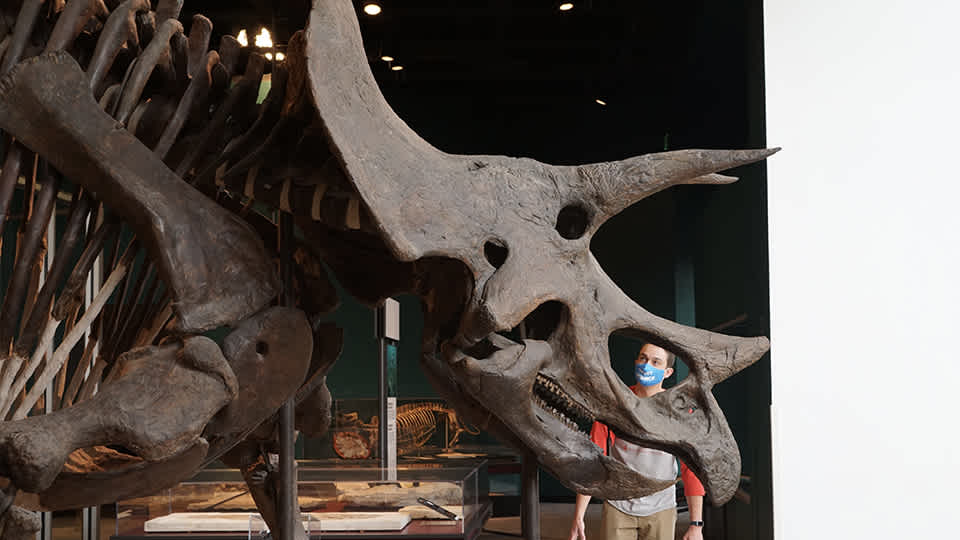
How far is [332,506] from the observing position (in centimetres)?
333

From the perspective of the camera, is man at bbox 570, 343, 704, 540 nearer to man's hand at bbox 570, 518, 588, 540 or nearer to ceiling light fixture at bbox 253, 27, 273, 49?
man's hand at bbox 570, 518, 588, 540

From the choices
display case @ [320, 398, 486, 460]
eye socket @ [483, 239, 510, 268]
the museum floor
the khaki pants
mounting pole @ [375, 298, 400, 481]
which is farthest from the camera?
the museum floor

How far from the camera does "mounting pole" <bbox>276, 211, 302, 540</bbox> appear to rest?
1925 mm

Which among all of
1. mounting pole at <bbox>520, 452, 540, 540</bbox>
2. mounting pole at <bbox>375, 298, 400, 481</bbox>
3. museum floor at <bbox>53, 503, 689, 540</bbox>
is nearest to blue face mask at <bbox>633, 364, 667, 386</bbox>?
mounting pole at <bbox>375, 298, 400, 481</bbox>

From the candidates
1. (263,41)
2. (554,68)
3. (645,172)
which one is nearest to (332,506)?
(645,172)

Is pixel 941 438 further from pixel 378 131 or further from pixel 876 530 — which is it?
pixel 378 131

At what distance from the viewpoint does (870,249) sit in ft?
13.5

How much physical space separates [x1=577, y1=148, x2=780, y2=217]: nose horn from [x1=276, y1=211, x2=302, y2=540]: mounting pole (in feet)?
2.08

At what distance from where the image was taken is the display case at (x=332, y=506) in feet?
10.8

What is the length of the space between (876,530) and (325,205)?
10.7ft

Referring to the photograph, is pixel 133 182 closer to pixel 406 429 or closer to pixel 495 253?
pixel 495 253

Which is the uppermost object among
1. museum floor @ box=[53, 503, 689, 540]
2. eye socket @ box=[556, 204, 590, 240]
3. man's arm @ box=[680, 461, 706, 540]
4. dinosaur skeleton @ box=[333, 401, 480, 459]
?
eye socket @ box=[556, 204, 590, 240]

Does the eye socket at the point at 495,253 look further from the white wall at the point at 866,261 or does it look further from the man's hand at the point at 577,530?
the white wall at the point at 866,261

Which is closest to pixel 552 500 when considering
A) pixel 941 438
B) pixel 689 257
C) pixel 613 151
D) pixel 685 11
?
pixel 689 257
